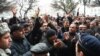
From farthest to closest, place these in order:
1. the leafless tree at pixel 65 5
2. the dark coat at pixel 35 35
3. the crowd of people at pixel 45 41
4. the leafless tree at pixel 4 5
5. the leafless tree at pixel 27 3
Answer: the leafless tree at pixel 65 5
the leafless tree at pixel 27 3
the leafless tree at pixel 4 5
the dark coat at pixel 35 35
the crowd of people at pixel 45 41

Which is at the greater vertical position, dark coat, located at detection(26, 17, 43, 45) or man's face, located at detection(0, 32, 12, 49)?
man's face, located at detection(0, 32, 12, 49)

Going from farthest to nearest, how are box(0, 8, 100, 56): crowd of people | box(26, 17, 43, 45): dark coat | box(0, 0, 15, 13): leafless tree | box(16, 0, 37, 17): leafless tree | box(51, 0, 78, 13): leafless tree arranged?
box(51, 0, 78, 13): leafless tree < box(16, 0, 37, 17): leafless tree < box(0, 0, 15, 13): leafless tree < box(26, 17, 43, 45): dark coat < box(0, 8, 100, 56): crowd of people

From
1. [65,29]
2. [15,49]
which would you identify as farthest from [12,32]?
[65,29]

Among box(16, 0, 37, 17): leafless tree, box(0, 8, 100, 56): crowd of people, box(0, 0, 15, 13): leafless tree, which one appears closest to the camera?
box(0, 8, 100, 56): crowd of people

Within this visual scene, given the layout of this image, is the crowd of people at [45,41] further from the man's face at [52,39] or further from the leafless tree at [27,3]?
the leafless tree at [27,3]

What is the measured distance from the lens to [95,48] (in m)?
3.16

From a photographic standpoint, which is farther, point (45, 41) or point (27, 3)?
point (27, 3)

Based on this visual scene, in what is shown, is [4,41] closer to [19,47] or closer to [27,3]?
[19,47]

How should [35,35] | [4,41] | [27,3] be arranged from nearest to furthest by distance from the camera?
[4,41]
[35,35]
[27,3]

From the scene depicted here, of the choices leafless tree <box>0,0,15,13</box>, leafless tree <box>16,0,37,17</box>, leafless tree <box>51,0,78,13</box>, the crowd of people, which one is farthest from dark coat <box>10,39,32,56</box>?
leafless tree <box>51,0,78,13</box>

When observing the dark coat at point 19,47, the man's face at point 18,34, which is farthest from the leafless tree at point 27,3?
the man's face at point 18,34

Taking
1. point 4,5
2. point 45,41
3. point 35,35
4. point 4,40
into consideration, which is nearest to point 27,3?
point 4,5

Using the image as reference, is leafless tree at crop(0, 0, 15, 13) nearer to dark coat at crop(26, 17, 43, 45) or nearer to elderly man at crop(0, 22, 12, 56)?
dark coat at crop(26, 17, 43, 45)

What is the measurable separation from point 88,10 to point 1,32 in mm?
74174
